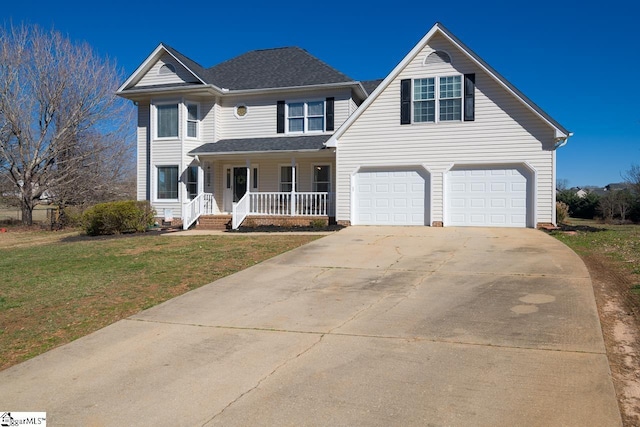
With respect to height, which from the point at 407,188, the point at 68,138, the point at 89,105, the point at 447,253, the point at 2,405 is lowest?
the point at 2,405

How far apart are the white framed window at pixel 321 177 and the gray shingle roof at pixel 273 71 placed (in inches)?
148

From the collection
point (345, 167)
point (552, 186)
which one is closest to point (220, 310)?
point (345, 167)

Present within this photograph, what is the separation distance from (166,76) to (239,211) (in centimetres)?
800

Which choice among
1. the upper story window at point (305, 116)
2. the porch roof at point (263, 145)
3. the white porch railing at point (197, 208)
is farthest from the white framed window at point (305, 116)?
the white porch railing at point (197, 208)

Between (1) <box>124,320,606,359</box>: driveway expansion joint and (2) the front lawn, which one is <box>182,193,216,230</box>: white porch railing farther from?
(2) the front lawn

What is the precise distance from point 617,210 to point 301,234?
2642 cm

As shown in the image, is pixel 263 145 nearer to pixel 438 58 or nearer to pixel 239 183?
pixel 239 183

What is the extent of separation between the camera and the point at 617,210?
109 feet

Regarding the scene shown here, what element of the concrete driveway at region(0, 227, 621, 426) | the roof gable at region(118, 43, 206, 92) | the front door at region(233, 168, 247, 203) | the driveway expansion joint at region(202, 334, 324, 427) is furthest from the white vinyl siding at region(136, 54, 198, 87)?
the driveway expansion joint at region(202, 334, 324, 427)

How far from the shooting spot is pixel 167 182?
75.8ft

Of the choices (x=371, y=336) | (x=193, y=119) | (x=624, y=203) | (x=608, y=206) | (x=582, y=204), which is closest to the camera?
(x=371, y=336)

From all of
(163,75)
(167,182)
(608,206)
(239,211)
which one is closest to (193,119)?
(163,75)

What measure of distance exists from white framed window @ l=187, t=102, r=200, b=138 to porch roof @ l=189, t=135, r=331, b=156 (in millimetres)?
867

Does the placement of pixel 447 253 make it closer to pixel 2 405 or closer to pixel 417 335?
pixel 417 335
